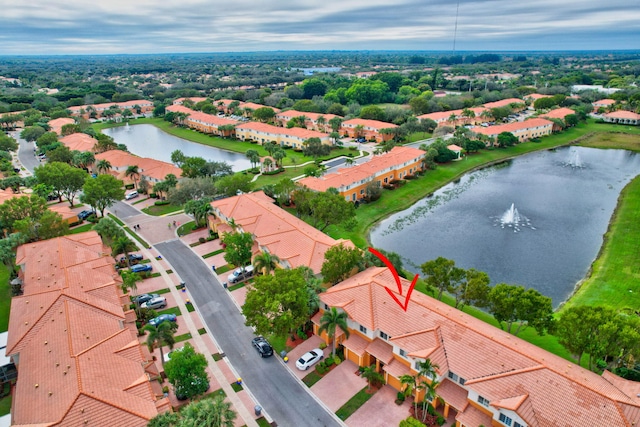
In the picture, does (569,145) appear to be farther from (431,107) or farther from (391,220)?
(391,220)

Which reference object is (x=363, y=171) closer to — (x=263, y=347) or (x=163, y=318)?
(x=263, y=347)

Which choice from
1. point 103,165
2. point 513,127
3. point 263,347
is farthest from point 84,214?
point 513,127

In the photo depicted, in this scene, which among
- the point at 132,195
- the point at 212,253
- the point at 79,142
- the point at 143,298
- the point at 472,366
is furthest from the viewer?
the point at 79,142

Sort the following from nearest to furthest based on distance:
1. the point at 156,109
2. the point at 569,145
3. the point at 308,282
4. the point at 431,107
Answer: the point at 308,282 < the point at 569,145 < the point at 431,107 < the point at 156,109

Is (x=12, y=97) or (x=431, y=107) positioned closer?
(x=431, y=107)

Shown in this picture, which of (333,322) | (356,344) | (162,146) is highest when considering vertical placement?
(333,322)

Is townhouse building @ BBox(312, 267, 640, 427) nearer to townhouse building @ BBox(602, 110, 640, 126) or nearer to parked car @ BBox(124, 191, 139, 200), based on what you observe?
parked car @ BBox(124, 191, 139, 200)

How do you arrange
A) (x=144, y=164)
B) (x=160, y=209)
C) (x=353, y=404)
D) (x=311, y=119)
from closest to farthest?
(x=353, y=404), (x=160, y=209), (x=144, y=164), (x=311, y=119)

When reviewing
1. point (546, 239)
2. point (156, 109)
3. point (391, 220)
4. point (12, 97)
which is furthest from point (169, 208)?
point (12, 97)
